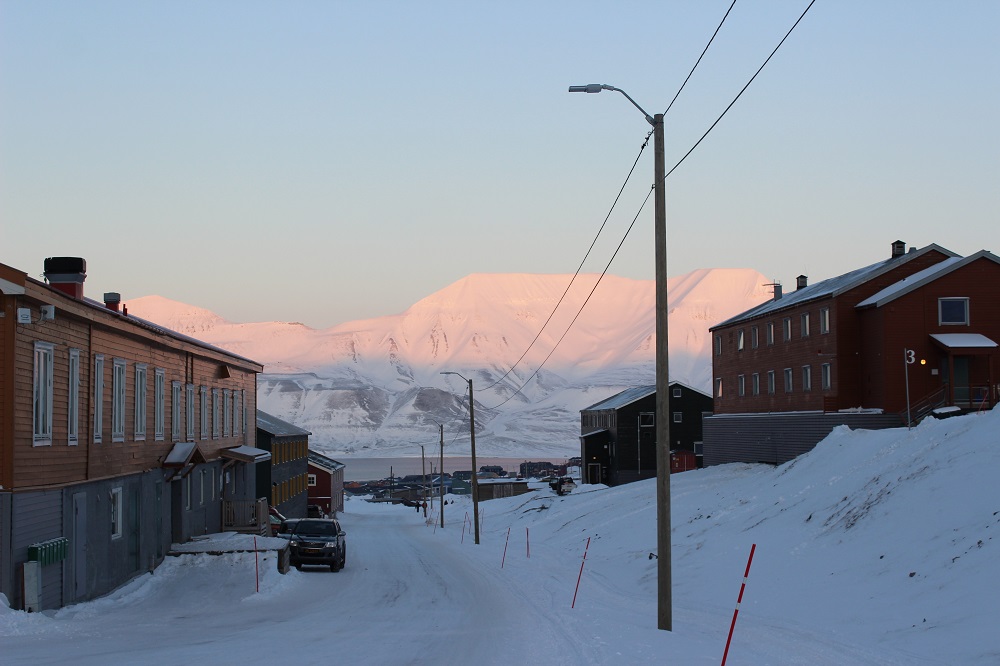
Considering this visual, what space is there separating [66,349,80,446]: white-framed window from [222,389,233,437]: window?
20384 millimetres

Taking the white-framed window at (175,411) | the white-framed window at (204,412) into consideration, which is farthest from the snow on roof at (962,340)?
the white-framed window at (175,411)

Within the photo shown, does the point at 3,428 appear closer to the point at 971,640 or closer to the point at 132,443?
the point at 132,443

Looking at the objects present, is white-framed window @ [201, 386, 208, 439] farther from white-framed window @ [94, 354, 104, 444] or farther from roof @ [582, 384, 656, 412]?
roof @ [582, 384, 656, 412]

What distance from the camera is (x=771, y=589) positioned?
25.9m

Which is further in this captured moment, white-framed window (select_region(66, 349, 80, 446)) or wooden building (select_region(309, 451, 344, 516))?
wooden building (select_region(309, 451, 344, 516))

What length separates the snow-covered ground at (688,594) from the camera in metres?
17.9

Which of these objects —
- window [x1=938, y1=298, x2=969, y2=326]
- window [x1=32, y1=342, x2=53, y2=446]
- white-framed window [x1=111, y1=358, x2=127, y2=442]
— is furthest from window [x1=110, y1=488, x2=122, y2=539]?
window [x1=938, y1=298, x2=969, y2=326]

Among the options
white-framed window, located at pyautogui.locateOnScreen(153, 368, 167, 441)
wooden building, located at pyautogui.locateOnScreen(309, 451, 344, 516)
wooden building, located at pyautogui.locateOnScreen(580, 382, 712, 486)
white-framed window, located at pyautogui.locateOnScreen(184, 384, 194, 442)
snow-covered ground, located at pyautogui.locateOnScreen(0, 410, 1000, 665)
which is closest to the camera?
snow-covered ground, located at pyautogui.locateOnScreen(0, 410, 1000, 665)

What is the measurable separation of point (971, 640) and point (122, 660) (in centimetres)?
1421

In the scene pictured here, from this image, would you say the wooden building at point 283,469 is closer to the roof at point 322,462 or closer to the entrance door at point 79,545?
the roof at point 322,462

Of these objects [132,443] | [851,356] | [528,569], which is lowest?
[528,569]

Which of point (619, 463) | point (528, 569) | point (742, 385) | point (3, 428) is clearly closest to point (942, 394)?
point (742, 385)

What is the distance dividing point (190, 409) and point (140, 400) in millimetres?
6863

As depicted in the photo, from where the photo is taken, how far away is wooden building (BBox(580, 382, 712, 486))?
90.9m
